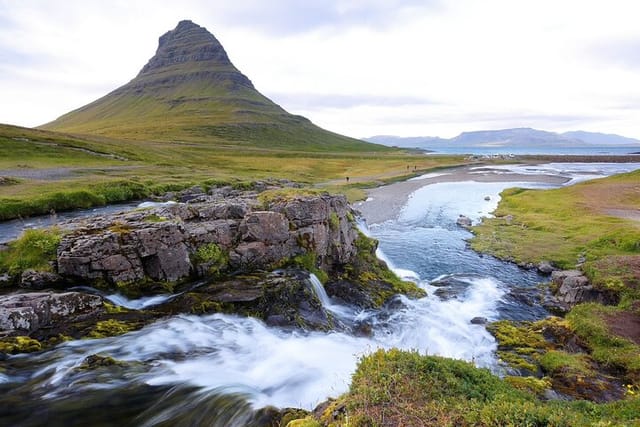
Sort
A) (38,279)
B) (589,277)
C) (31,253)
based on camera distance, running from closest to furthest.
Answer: (38,279), (31,253), (589,277)

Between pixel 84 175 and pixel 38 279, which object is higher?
pixel 84 175

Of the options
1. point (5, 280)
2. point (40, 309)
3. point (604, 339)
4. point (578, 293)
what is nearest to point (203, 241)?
point (40, 309)

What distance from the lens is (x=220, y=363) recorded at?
13.9 metres

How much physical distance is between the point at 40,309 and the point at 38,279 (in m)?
2.58

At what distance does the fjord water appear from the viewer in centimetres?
1090

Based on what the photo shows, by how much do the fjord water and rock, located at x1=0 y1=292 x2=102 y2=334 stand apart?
4.46 ft

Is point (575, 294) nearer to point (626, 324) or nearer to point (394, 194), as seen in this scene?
point (626, 324)

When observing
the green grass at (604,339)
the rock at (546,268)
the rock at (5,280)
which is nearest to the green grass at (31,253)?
the rock at (5,280)

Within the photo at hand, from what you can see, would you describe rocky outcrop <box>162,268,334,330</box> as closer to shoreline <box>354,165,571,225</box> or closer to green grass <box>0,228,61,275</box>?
green grass <box>0,228,61,275</box>

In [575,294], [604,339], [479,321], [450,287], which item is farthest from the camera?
[450,287]

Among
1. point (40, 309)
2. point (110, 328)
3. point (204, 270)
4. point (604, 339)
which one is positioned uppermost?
point (40, 309)

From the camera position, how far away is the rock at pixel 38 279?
15680mm

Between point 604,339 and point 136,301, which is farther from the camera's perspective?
point 604,339

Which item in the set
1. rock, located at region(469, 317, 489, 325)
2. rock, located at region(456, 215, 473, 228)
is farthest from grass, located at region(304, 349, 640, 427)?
rock, located at region(456, 215, 473, 228)
